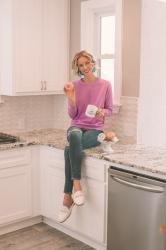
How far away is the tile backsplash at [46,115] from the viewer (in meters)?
3.71

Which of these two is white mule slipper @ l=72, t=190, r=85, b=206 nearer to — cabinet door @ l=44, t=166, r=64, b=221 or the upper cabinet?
cabinet door @ l=44, t=166, r=64, b=221

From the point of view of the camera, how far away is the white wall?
3.22 meters

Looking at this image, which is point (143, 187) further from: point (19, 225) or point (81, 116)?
point (19, 225)

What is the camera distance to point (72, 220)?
11.3 feet

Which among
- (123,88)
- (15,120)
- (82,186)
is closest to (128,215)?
(82,186)

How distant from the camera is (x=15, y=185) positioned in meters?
3.60

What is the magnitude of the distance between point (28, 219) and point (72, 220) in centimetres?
59

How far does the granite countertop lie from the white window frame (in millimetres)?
585

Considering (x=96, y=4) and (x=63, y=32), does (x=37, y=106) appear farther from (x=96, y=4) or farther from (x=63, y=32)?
(x=96, y=4)

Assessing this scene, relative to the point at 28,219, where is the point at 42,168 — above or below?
above

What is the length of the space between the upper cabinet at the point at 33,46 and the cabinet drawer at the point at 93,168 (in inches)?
45.1

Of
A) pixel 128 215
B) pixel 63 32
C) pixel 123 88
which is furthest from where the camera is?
pixel 63 32

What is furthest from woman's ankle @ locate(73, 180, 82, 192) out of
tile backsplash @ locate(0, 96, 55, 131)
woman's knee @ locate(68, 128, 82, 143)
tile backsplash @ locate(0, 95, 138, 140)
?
tile backsplash @ locate(0, 96, 55, 131)

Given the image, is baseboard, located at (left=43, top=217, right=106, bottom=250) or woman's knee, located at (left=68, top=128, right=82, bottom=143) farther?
baseboard, located at (left=43, top=217, right=106, bottom=250)
